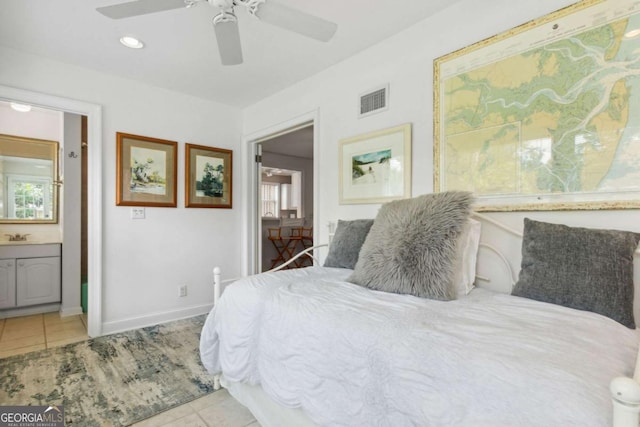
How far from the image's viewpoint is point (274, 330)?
132cm

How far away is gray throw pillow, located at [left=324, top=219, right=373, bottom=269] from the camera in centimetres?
197

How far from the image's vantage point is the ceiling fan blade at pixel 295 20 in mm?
1401

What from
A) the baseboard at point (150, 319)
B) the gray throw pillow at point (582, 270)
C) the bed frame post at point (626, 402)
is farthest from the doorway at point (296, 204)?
the bed frame post at point (626, 402)

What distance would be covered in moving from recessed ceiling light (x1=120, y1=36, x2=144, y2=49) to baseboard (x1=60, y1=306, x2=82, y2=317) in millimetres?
2809

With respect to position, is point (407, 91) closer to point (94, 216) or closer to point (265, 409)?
point (265, 409)

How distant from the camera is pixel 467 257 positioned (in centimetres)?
156

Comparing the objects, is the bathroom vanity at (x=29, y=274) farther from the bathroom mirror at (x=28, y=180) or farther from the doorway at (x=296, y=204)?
the doorway at (x=296, y=204)

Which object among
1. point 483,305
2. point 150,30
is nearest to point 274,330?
point 483,305

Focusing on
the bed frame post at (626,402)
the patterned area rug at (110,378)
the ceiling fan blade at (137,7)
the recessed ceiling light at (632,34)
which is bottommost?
the patterned area rug at (110,378)

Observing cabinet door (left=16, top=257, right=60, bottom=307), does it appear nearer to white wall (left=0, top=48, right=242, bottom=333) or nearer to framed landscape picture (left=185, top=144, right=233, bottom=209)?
white wall (left=0, top=48, right=242, bottom=333)

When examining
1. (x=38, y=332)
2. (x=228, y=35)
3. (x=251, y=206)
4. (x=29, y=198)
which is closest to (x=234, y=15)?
(x=228, y=35)

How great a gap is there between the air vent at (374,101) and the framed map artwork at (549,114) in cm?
40

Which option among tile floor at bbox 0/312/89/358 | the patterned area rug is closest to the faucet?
tile floor at bbox 0/312/89/358

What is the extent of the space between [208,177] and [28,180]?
7.03 ft
